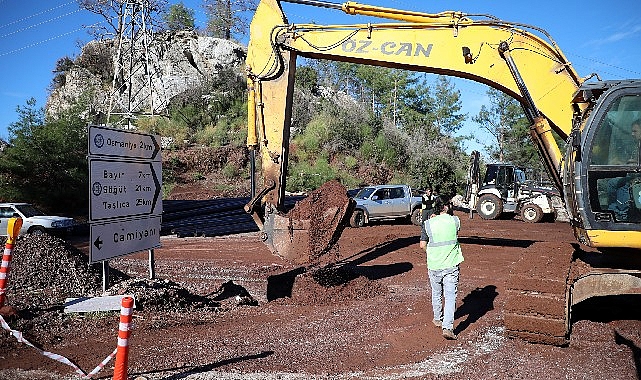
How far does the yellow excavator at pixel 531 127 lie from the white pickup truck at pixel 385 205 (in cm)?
1210

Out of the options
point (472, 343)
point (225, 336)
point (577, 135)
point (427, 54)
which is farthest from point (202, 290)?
point (577, 135)

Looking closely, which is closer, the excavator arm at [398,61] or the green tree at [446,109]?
the excavator arm at [398,61]

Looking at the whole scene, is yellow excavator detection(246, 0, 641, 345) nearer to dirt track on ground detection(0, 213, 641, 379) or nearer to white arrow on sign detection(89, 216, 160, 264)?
dirt track on ground detection(0, 213, 641, 379)

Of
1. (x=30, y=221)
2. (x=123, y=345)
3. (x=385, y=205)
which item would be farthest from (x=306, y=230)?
(x=30, y=221)

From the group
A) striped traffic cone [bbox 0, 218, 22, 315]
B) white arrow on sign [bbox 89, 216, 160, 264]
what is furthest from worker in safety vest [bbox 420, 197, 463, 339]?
striped traffic cone [bbox 0, 218, 22, 315]

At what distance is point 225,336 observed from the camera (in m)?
6.66

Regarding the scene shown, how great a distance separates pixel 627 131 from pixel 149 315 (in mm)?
6735

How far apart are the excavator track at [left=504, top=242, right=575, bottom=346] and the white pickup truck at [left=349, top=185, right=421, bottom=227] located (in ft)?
47.5

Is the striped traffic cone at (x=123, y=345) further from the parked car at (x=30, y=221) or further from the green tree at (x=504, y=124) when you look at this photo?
the green tree at (x=504, y=124)

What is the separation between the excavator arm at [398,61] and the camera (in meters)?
7.83

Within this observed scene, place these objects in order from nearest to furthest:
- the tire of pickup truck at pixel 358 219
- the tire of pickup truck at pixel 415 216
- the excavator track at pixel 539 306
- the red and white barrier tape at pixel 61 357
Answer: the red and white barrier tape at pixel 61 357, the excavator track at pixel 539 306, the tire of pickup truck at pixel 358 219, the tire of pickup truck at pixel 415 216

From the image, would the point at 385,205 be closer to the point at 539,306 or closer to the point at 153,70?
the point at 539,306

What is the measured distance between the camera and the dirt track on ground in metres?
5.45

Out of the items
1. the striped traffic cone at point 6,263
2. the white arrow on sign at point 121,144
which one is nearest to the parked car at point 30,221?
the white arrow on sign at point 121,144
